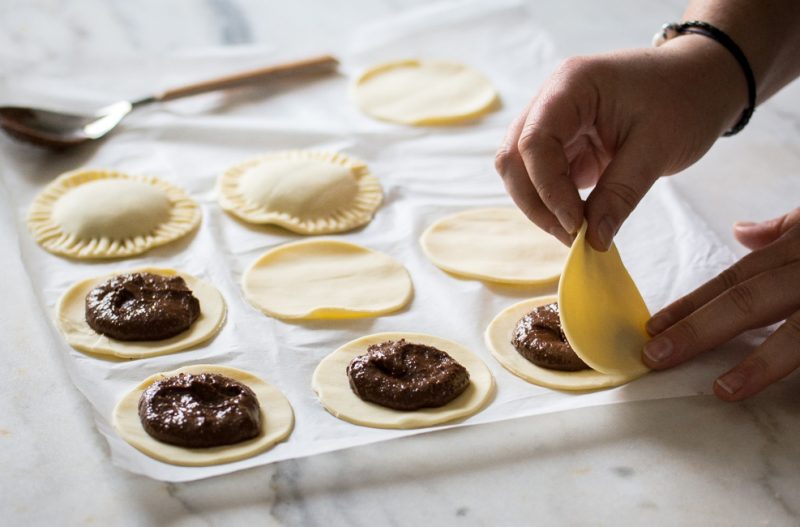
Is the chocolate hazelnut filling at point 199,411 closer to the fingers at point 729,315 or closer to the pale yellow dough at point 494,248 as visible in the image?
the pale yellow dough at point 494,248

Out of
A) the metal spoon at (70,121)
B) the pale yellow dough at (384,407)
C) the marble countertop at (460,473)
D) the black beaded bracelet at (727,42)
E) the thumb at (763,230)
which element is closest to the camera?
the marble countertop at (460,473)

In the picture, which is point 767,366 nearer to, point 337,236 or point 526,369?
point 526,369

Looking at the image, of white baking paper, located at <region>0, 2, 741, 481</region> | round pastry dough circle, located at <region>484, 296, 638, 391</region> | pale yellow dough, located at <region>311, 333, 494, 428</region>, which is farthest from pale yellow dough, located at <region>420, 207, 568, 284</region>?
pale yellow dough, located at <region>311, 333, 494, 428</region>

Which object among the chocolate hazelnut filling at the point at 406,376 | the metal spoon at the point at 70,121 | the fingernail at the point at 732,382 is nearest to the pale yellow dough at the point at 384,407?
the chocolate hazelnut filling at the point at 406,376

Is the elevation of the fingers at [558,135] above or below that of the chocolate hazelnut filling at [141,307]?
above

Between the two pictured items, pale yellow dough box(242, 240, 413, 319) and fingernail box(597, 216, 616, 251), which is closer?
fingernail box(597, 216, 616, 251)

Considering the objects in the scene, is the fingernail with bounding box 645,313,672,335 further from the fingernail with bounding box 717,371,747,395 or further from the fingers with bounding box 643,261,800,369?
the fingernail with bounding box 717,371,747,395

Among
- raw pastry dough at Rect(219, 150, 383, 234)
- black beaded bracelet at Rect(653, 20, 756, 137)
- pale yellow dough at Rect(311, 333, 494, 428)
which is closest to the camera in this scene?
pale yellow dough at Rect(311, 333, 494, 428)
